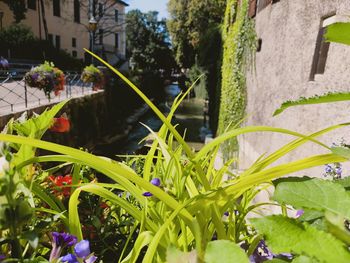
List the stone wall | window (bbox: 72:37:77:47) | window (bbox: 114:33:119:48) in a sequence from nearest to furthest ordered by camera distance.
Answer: the stone wall → window (bbox: 72:37:77:47) → window (bbox: 114:33:119:48)

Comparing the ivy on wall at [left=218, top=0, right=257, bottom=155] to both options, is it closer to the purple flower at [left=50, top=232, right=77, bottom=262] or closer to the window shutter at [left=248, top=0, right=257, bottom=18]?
the window shutter at [left=248, top=0, right=257, bottom=18]

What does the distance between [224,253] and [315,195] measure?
0.20m

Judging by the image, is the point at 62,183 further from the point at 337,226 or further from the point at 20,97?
the point at 20,97

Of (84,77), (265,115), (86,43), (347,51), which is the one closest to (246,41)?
(265,115)

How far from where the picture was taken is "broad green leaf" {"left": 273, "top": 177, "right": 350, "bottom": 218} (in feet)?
1.61

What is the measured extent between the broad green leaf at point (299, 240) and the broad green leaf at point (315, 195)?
53 millimetres

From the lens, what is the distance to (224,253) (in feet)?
1.41

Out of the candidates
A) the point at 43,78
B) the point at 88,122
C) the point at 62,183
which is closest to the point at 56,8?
the point at 88,122

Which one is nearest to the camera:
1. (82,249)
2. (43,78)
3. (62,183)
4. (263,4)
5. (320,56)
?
(82,249)

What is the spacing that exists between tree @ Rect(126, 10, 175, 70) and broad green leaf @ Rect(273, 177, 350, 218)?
4067cm

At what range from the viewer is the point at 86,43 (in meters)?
27.6

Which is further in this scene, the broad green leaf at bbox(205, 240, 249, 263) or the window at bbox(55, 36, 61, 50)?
the window at bbox(55, 36, 61, 50)

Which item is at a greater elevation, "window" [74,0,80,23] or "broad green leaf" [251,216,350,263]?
"window" [74,0,80,23]

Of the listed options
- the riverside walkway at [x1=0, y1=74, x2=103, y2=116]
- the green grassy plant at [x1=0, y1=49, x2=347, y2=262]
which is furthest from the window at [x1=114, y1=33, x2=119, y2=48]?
the green grassy plant at [x1=0, y1=49, x2=347, y2=262]
